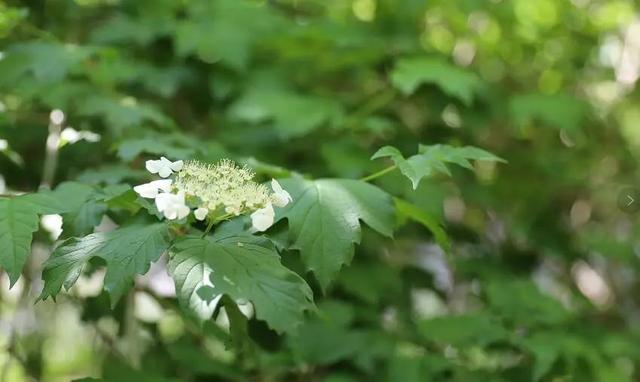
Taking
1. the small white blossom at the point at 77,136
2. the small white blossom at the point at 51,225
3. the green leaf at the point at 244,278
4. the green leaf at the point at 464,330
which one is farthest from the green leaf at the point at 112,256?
the green leaf at the point at 464,330

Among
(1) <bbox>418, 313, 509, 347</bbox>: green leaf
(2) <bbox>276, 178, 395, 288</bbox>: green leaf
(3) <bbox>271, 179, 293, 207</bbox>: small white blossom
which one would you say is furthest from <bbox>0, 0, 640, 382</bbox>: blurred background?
(3) <bbox>271, 179, 293, 207</bbox>: small white blossom

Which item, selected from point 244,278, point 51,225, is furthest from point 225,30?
point 244,278

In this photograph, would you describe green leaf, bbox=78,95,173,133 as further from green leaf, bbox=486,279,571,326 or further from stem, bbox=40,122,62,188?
green leaf, bbox=486,279,571,326

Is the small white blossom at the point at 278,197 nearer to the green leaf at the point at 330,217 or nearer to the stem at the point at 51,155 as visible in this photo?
the green leaf at the point at 330,217

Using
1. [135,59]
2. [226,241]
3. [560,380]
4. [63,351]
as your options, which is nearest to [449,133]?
[560,380]

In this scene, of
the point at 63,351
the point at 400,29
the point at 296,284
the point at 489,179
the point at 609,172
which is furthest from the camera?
the point at 63,351

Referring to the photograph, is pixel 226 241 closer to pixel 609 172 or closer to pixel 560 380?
pixel 560 380
